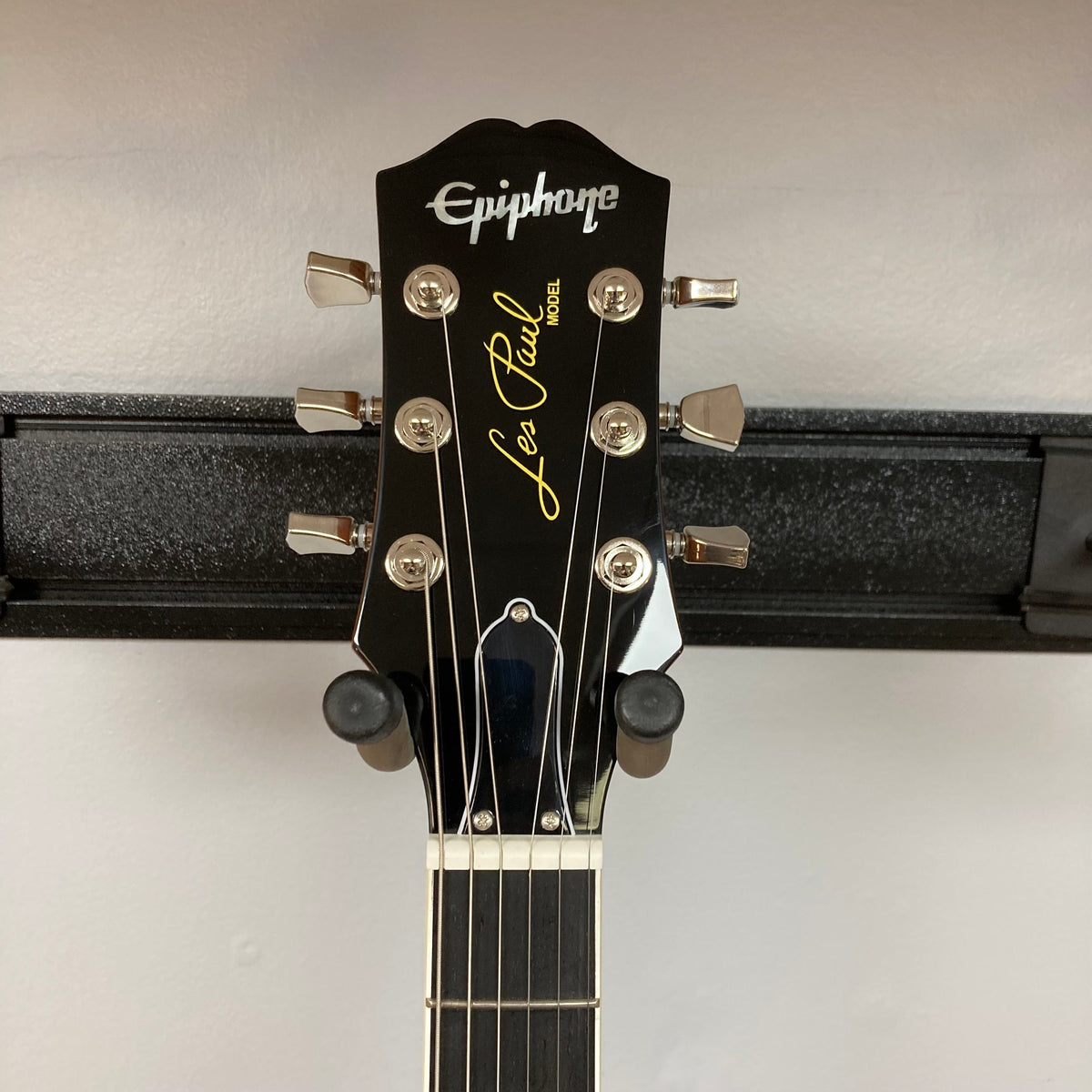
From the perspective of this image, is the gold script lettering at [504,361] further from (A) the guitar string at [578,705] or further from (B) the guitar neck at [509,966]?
(B) the guitar neck at [509,966]

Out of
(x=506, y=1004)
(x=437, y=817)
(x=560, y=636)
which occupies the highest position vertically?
(x=560, y=636)

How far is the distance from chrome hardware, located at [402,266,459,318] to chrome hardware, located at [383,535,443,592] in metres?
0.13

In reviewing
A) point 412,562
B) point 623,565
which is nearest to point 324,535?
point 412,562

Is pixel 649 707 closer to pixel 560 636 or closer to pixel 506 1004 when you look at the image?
pixel 560 636

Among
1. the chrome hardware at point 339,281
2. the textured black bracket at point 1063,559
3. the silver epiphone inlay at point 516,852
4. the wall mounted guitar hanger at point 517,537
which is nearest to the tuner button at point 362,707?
the wall mounted guitar hanger at point 517,537

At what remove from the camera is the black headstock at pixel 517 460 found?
446 millimetres

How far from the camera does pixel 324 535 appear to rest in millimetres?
451

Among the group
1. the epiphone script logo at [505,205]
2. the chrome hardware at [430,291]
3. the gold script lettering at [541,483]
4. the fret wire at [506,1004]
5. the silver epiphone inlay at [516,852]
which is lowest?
the fret wire at [506,1004]

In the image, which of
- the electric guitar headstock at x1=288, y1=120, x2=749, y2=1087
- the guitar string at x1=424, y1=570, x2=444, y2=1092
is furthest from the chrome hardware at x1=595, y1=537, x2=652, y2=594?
the guitar string at x1=424, y1=570, x2=444, y2=1092

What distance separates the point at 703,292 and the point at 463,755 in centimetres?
30

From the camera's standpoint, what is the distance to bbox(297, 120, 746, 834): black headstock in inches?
17.6

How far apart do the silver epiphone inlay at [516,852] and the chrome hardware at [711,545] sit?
180mm

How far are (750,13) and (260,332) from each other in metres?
0.45

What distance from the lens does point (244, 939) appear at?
0.63 m
